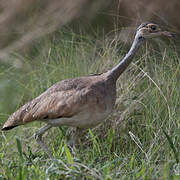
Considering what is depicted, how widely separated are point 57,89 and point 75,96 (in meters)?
0.26

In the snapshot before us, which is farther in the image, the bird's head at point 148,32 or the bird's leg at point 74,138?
the bird's leg at point 74,138

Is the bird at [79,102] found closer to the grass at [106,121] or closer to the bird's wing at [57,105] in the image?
the bird's wing at [57,105]

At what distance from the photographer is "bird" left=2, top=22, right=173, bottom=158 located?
3.76 meters

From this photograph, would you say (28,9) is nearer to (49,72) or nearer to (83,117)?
(49,72)

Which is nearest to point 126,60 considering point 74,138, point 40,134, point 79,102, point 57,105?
point 79,102

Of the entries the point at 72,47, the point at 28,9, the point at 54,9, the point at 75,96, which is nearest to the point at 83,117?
the point at 75,96

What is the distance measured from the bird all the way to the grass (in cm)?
23

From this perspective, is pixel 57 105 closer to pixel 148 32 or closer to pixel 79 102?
pixel 79 102

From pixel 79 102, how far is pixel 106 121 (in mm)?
819

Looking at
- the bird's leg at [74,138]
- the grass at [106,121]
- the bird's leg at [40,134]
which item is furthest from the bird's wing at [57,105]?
the bird's leg at [74,138]

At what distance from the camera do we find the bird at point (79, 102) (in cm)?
376

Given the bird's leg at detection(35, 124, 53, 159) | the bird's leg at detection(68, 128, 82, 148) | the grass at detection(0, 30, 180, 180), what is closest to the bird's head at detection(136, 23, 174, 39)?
the grass at detection(0, 30, 180, 180)

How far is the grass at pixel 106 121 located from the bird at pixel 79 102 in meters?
0.23

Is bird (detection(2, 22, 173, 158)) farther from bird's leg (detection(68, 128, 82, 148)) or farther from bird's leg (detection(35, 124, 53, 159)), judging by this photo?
bird's leg (detection(68, 128, 82, 148))
